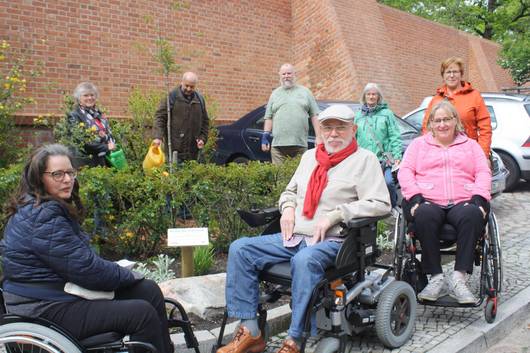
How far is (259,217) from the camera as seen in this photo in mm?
Result: 3773

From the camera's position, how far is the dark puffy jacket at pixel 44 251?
2609mm

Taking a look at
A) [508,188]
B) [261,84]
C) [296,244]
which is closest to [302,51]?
[261,84]

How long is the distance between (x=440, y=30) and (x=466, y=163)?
1760 cm

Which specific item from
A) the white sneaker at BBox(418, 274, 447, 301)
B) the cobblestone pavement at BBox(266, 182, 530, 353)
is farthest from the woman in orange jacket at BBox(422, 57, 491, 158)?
the white sneaker at BBox(418, 274, 447, 301)

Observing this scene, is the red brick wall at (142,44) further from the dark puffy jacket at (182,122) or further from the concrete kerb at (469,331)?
the concrete kerb at (469,331)

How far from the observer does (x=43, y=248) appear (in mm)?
2602

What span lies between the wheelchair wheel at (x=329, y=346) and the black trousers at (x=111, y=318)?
0.88 m

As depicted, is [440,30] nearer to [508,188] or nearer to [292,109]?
[508,188]

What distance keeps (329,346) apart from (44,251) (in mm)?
1646

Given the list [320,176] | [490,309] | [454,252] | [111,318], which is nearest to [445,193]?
[454,252]

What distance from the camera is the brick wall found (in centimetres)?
930

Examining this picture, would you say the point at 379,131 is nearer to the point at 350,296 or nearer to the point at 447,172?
the point at 447,172

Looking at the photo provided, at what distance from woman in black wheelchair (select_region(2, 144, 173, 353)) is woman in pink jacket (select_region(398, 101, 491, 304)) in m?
2.22

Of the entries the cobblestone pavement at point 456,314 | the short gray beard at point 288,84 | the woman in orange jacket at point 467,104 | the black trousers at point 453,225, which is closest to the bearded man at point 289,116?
the short gray beard at point 288,84
